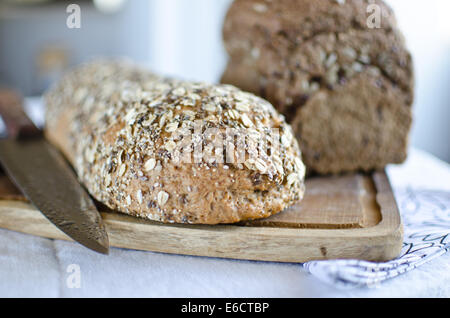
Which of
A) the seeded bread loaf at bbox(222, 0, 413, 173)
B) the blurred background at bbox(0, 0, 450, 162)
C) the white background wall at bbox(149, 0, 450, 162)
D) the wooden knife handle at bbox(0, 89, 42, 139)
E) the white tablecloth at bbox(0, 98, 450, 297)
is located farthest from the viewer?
the blurred background at bbox(0, 0, 450, 162)

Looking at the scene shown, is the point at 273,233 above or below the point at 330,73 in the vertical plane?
below

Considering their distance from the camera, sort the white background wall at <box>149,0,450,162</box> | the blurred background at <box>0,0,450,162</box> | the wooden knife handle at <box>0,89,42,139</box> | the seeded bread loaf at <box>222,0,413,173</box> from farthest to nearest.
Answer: the blurred background at <box>0,0,450,162</box>, the white background wall at <box>149,0,450,162</box>, the wooden knife handle at <box>0,89,42,139</box>, the seeded bread loaf at <box>222,0,413,173</box>

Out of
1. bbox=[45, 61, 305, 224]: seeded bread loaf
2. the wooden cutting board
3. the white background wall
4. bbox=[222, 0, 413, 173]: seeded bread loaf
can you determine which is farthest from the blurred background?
the wooden cutting board

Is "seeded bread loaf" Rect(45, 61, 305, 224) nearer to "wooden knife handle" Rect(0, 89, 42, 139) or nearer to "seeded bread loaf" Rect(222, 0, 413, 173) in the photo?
"seeded bread loaf" Rect(222, 0, 413, 173)

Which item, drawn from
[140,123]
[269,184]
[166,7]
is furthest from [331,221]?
[166,7]

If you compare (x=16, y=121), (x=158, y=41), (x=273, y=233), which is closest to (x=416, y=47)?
(x=273, y=233)

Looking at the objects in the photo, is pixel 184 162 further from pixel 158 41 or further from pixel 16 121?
pixel 158 41
